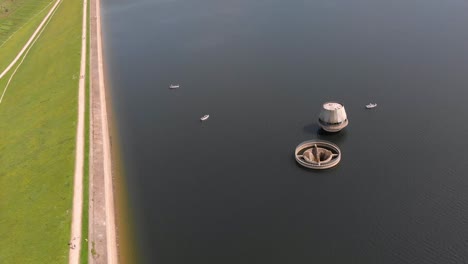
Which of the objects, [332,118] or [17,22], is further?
[17,22]

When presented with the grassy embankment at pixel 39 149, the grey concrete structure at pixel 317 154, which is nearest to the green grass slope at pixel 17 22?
the grassy embankment at pixel 39 149

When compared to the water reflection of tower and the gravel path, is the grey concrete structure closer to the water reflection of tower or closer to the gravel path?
the water reflection of tower

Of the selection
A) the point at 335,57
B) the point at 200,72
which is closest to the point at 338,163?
the point at 335,57

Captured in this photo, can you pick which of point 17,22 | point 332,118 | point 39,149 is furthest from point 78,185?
point 17,22

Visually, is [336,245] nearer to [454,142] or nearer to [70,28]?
[454,142]

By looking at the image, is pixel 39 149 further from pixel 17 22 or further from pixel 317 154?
pixel 17 22

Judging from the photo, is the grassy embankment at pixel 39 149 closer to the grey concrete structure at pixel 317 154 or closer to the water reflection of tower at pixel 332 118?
the grey concrete structure at pixel 317 154
